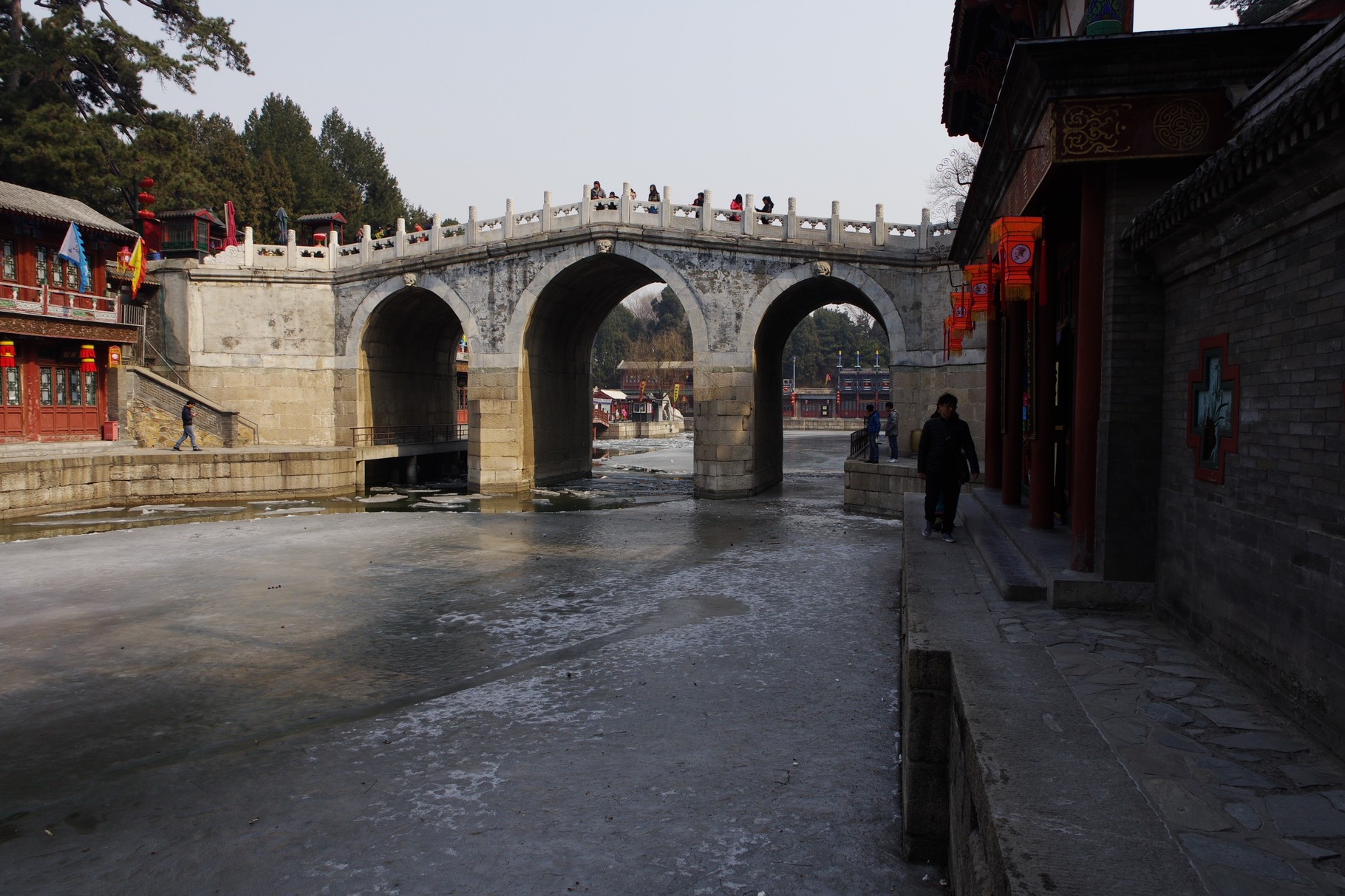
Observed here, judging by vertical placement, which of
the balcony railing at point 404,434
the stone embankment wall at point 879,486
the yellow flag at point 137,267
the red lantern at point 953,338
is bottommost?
the stone embankment wall at point 879,486

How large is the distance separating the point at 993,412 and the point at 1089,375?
600 centimetres

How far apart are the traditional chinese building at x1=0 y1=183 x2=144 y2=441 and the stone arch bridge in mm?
2580

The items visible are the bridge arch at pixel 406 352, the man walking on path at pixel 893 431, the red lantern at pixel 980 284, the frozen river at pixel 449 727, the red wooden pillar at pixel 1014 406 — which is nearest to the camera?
the frozen river at pixel 449 727

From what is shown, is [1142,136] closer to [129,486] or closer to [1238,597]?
[1238,597]

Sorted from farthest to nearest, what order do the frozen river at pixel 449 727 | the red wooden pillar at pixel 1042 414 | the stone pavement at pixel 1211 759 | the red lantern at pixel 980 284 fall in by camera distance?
the red lantern at pixel 980 284, the red wooden pillar at pixel 1042 414, the frozen river at pixel 449 727, the stone pavement at pixel 1211 759

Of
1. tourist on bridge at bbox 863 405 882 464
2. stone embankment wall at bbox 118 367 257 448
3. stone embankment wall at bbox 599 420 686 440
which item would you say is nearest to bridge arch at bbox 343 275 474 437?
stone embankment wall at bbox 118 367 257 448

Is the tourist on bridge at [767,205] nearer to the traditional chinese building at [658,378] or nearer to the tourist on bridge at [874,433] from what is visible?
the tourist on bridge at [874,433]

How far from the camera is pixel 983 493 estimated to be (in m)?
11.8

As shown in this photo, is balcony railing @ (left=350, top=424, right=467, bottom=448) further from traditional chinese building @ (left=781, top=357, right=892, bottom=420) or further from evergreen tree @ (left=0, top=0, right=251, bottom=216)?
traditional chinese building @ (left=781, top=357, right=892, bottom=420)

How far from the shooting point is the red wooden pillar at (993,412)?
12234 millimetres

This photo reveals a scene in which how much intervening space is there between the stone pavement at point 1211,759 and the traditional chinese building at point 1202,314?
0.60ft

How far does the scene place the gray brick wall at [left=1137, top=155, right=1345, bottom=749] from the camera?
373 cm

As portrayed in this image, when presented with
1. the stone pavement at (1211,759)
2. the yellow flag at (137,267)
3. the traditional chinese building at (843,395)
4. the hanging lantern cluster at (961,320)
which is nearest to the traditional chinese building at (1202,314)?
the stone pavement at (1211,759)

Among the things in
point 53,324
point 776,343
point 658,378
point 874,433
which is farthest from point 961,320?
point 658,378
